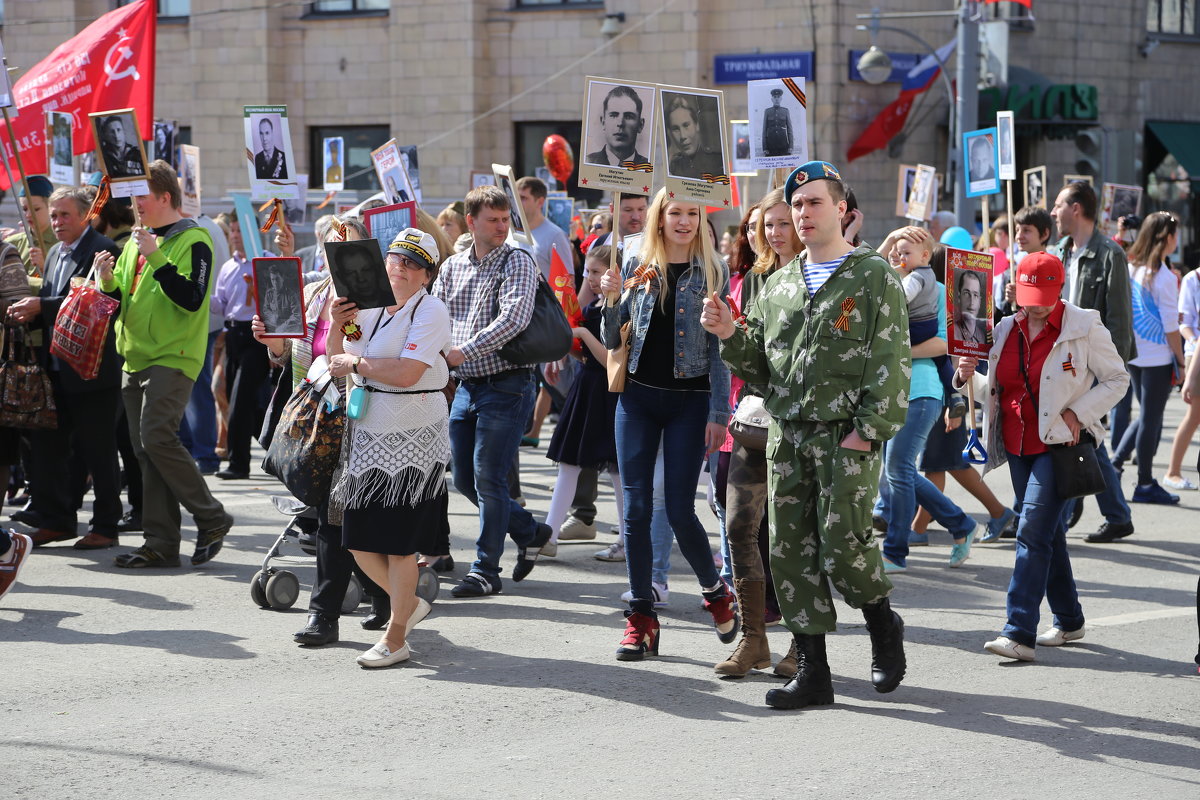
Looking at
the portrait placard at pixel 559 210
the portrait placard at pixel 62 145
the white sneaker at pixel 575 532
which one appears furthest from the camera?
the portrait placard at pixel 559 210

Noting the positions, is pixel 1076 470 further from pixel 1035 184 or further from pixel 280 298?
pixel 1035 184

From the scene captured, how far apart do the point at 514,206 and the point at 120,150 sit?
2.31m

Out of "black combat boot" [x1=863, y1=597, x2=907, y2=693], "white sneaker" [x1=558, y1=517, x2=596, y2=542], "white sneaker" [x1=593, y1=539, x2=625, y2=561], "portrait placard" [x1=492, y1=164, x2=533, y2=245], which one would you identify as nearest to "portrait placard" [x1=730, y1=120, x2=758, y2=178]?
"portrait placard" [x1=492, y1=164, x2=533, y2=245]

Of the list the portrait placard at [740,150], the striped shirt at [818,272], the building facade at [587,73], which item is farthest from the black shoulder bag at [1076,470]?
the building facade at [587,73]

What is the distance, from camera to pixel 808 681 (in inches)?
228

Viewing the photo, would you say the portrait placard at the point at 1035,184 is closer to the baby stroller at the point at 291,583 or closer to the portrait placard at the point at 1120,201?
the portrait placard at the point at 1120,201

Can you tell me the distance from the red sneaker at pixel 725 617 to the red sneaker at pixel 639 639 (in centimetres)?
28

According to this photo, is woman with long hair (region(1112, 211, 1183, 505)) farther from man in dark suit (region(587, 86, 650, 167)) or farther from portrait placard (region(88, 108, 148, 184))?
portrait placard (region(88, 108, 148, 184))

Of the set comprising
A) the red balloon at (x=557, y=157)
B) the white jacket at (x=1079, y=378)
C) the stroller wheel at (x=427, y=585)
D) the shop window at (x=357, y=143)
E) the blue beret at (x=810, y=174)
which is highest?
the shop window at (x=357, y=143)

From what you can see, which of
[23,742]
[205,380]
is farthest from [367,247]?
[205,380]

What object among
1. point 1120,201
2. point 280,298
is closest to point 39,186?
point 280,298

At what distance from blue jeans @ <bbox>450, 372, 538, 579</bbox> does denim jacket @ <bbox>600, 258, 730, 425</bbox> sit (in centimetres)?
124

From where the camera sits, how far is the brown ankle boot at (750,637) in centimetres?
620

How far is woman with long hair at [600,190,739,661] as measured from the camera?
21.4ft
